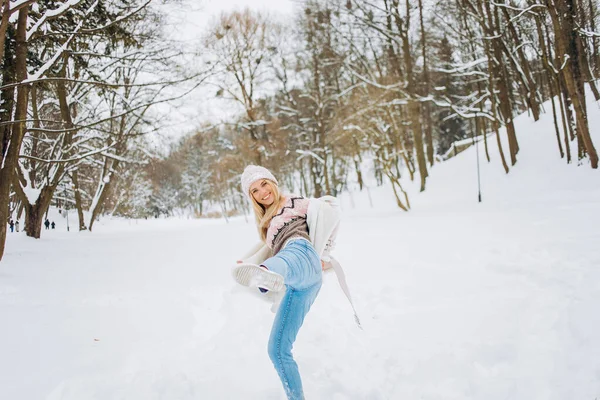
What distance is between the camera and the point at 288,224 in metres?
2.43

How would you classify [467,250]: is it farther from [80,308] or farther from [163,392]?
[80,308]

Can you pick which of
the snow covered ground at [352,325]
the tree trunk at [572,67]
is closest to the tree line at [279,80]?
the tree trunk at [572,67]

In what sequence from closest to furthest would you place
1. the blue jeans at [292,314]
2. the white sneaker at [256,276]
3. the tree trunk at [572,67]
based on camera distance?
the white sneaker at [256,276] < the blue jeans at [292,314] < the tree trunk at [572,67]

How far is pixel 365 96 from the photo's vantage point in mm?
14695

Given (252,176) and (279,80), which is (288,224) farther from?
(279,80)

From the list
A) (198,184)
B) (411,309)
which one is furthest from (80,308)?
(198,184)

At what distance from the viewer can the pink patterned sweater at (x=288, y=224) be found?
2373 millimetres

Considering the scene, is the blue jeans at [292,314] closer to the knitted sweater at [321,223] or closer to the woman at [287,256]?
the woman at [287,256]

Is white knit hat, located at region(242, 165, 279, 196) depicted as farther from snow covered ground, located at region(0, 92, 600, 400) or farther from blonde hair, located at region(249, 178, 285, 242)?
snow covered ground, located at region(0, 92, 600, 400)

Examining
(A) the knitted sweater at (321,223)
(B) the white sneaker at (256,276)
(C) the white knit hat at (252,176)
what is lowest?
(B) the white sneaker at (256,276)

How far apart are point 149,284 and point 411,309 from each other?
4075 millimetres

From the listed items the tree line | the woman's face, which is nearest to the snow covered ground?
the woman's face

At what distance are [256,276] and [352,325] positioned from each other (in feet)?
8.65

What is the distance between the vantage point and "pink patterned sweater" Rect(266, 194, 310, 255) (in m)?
2.37
